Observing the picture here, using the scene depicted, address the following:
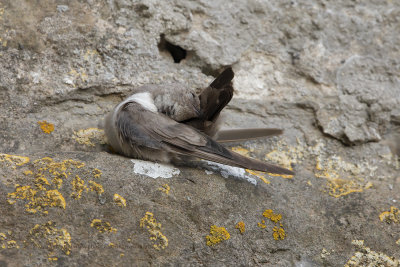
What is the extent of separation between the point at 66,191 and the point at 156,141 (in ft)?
2.29

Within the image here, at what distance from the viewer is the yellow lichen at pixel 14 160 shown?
2.42 metres

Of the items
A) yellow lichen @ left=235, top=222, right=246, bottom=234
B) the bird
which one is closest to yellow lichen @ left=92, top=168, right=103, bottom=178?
the bird

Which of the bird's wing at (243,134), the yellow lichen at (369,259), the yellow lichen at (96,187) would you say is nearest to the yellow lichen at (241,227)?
the yellow lichen at (369,259)

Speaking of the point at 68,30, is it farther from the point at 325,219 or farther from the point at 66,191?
the point at 325,219

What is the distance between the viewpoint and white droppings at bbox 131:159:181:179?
265cm

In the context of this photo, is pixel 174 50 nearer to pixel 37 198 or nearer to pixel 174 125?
pixel 174 125

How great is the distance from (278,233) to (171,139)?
2.79 ft

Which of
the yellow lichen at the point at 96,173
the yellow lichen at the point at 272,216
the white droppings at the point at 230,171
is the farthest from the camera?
the white droppings at the point at 230,171

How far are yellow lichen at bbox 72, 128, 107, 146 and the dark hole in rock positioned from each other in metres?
0.83

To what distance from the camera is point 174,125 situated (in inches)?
115

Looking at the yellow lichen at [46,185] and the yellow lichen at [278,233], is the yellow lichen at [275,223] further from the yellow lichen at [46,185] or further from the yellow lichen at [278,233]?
the yellow lichen at [46,185]

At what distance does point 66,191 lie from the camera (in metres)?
2.33

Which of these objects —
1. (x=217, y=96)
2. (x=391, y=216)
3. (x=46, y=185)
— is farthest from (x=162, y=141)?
(x=391, y=216)

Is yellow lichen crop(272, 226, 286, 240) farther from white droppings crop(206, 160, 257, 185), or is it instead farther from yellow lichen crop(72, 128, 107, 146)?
yellow lichen crop(72, 128, 107, 146)
